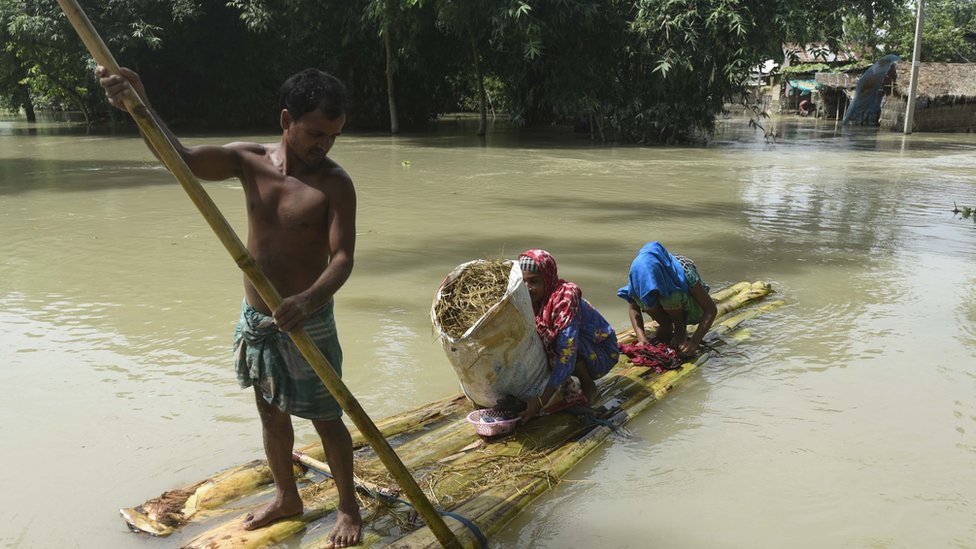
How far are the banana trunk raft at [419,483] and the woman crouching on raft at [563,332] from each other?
0.48 ft

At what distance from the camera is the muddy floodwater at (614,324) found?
2623 mm

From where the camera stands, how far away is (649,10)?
14.5 metres

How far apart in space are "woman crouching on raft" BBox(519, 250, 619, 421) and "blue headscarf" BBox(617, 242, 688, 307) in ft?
1.64

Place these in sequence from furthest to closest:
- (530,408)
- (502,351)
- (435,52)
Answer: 1. (435,52)
2. (530,408)
3. (502,351)

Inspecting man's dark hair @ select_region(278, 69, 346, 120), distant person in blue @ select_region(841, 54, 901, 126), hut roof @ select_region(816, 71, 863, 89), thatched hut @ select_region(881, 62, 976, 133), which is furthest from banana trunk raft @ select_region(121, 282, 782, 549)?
hut roof @ select_region(816, 71, 863, 89)

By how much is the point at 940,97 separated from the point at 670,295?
20.8 metres

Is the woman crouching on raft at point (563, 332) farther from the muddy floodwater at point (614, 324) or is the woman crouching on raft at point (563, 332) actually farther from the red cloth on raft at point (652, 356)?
the red cloth on raft at point (652, 356)

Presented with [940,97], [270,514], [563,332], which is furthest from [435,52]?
[270,514]

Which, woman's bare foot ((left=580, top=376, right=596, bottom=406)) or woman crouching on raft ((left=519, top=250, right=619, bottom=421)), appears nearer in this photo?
woman crouching on raft ((left=519, top=250, right=619, bottom=421))

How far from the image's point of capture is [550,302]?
302cm

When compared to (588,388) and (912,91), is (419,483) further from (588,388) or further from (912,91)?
(912,91)

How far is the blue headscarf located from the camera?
3.57m

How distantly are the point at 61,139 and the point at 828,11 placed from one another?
17.2m

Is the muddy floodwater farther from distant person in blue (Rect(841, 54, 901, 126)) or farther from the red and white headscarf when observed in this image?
distant person in blue (Rect(841, 54, 901, 126))
